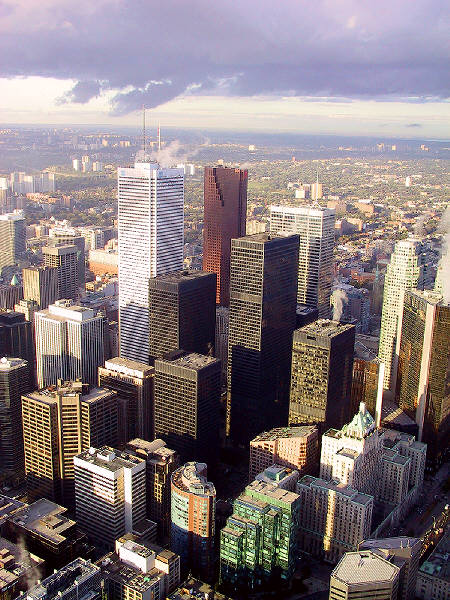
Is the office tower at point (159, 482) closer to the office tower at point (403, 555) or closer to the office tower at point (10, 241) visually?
the office tower at point (403, 555)

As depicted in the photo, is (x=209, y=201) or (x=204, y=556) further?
(x=209, y=201)

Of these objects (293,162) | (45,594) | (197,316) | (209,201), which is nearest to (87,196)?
(293,162)

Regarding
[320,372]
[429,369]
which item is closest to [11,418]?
[320,372]

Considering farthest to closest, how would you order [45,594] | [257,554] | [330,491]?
[330,491] < [257,554] < [45,594]

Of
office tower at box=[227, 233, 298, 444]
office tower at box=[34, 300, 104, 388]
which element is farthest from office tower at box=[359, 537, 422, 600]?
office tower at box=[34, 300, 104, 388]

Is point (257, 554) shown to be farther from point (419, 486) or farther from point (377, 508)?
point (419, 486)

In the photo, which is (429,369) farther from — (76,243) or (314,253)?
(76,243)

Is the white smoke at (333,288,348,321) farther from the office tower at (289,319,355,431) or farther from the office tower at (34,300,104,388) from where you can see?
the office tower at (34,300,104,388)
